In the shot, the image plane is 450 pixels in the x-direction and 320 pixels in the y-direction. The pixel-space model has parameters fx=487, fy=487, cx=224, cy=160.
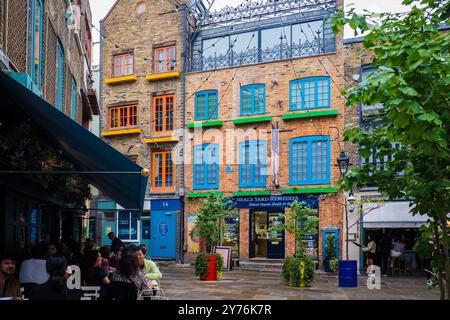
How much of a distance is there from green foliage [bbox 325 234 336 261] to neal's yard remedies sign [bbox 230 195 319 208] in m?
1.70

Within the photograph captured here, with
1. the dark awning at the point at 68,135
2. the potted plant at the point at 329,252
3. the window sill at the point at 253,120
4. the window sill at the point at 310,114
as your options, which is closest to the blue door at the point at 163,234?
the window sill at the point at 253,120

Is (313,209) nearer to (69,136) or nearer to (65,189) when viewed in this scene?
(65,189)

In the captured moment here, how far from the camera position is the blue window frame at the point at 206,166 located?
2388 cm

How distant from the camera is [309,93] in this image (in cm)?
2211

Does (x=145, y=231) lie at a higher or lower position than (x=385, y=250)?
higher

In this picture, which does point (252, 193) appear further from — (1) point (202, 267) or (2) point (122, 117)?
(2) point (122, 117)

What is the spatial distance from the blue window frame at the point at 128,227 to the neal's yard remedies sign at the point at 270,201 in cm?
599

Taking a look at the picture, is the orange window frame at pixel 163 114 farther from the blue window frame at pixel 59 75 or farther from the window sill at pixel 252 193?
the blue window frame at pixel 59 75

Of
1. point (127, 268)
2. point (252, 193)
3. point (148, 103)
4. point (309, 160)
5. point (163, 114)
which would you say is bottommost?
point (127, 268)

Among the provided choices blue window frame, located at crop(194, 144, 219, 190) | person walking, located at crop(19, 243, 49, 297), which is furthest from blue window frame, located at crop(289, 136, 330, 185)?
person walking, located at crop(19, 243, 49, 297)

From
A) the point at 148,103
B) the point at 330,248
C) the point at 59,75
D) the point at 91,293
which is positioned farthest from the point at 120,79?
the point at 91,293

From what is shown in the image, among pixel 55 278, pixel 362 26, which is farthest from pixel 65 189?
pixel 362 26

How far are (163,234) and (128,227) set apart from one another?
7.26ft

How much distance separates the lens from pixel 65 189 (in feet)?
29.3
